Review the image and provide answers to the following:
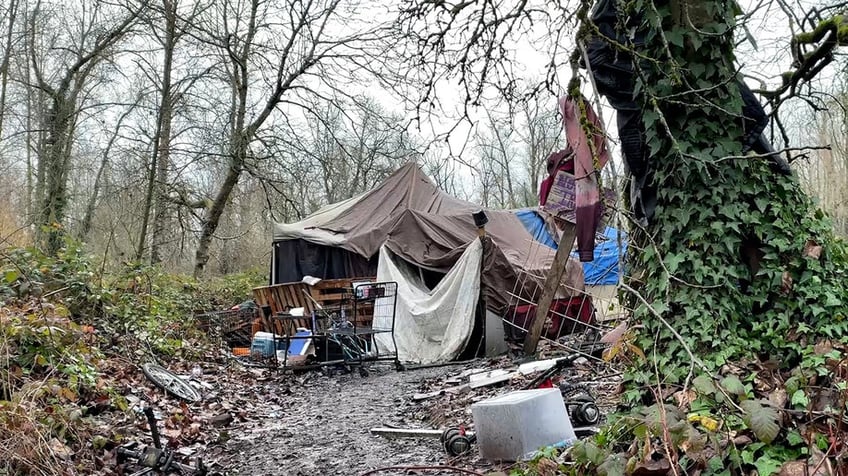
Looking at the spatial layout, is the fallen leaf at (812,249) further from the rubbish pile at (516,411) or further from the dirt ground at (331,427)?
the dirt ground at (331,427)

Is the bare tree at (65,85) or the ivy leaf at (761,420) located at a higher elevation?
the bare tree at (65,85)

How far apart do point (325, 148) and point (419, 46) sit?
1268 cm

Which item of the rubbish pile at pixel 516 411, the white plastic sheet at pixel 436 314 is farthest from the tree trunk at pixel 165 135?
the rubbish pile at pixel 516 411

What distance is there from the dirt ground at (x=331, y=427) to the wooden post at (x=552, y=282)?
111 cm

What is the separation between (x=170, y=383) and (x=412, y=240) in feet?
18.1

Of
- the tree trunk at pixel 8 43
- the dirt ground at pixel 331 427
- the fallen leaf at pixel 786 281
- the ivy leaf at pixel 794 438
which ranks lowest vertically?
the dirt ground at pixel 331 427

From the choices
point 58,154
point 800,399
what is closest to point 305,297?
point 58,154

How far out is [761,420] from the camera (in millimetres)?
2350

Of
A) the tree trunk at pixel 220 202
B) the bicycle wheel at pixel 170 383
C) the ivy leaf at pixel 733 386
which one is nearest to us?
the ivy leaf at pixel 733 386

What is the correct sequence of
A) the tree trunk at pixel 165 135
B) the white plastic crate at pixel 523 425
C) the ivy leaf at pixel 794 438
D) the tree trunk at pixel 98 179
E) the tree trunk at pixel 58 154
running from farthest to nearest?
1. the tree trunk at pixel 98 179
2. the tree trunk at pixel 58 154
3. the tree trunk at pixel 165 135
4. the white plastic crate at pixel 523 425
5. the ivy leaf at pixel 794 438

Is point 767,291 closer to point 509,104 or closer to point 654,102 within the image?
point 654,102

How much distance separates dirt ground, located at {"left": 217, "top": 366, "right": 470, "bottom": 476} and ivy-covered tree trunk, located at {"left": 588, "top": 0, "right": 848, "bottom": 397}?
1.86m

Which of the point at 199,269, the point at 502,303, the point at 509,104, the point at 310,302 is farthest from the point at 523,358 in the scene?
the point at 199,269

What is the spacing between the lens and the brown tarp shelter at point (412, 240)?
9258mm
